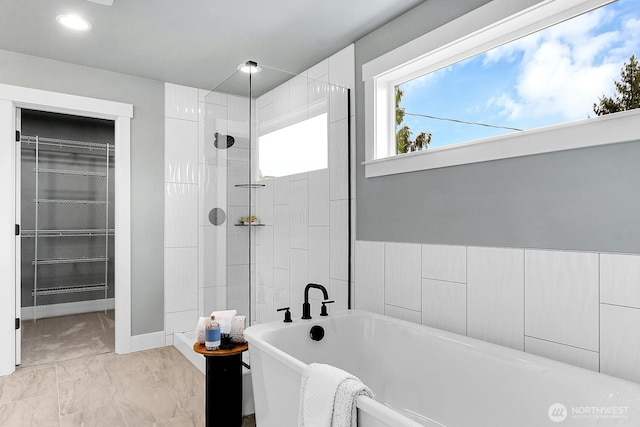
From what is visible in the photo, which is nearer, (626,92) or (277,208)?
(626,92)

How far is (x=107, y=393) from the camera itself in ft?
8.70

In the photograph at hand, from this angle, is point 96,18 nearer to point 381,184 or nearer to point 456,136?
point 381,184

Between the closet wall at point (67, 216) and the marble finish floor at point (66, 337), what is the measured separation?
25cm

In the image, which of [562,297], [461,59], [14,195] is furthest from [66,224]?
[562,297]

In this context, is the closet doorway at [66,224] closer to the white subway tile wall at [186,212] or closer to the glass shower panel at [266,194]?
the white subway tile wall at [186,212]

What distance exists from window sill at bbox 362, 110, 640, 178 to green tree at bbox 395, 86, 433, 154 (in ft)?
0.62

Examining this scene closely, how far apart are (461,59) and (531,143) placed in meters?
0.76

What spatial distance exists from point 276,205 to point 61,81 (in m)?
2.17

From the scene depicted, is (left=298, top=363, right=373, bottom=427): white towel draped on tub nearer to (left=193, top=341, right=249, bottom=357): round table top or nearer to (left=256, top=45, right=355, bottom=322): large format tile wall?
(left=193, top=341, right=249, bottom=357): round table top

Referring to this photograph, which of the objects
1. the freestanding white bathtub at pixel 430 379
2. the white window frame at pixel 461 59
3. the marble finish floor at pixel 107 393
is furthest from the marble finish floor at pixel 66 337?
the white window frame at pixel 461 59

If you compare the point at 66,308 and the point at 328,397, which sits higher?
the point at 328,397

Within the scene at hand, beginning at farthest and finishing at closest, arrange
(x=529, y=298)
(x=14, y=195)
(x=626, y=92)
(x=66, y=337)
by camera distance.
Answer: (x=66, y=337)
(x=14, y=195)
(x=529, y=298)
(x=626, y=92)

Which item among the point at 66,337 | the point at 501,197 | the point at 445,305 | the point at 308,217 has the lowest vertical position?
the point at 66,337

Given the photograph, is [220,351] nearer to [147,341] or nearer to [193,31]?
[147,341]
